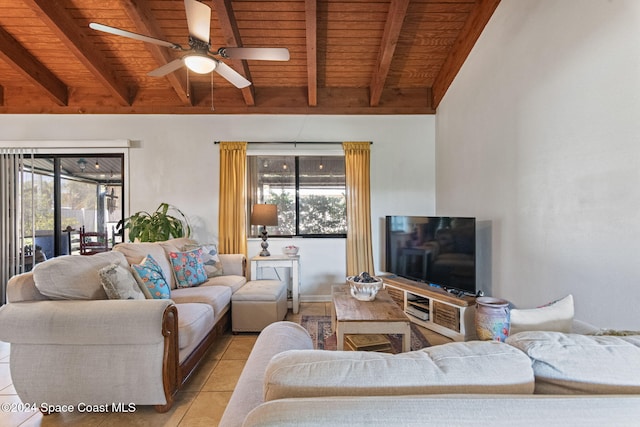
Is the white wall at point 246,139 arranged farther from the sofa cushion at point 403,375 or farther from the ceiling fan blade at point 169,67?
the sofa cushion at point 403,375

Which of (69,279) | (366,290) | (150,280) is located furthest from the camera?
(366,290)

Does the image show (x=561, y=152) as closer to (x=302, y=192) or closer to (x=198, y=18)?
(x=198, y=18)

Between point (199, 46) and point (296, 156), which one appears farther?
point (296, 156)

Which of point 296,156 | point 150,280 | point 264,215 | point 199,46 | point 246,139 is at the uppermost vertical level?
point 199,46

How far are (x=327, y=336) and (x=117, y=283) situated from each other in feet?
6.25

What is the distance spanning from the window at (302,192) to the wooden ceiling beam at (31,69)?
2.68 m

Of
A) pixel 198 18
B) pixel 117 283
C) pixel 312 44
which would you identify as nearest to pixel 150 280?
pixel 117 283

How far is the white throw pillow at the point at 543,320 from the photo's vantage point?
103cm

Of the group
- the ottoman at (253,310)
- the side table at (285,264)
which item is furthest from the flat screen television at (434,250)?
the ottoman at (253,310)

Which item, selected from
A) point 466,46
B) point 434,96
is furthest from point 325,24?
point 434,96

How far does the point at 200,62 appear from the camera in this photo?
2295 mm

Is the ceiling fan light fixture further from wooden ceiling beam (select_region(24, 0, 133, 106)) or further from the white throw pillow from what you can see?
the white throw pillow

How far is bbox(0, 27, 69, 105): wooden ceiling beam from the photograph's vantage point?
3.27m

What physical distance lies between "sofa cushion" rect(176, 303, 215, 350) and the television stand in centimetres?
208
